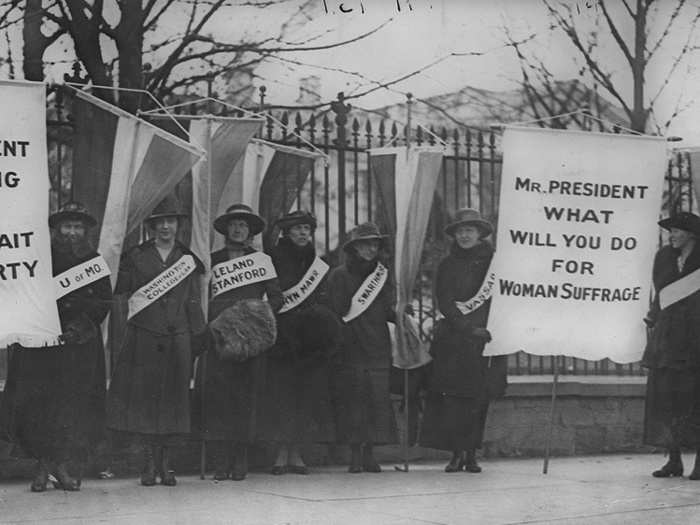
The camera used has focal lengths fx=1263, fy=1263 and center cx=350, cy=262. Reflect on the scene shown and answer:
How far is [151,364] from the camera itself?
8.80m

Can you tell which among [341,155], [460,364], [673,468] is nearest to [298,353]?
[460,364]

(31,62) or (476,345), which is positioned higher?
(31,62)

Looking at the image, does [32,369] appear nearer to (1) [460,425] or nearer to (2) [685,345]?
(1) [460,425]

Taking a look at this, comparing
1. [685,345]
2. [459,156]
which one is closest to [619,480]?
[685,345]

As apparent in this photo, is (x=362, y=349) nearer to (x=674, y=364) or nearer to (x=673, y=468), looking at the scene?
(x=674, y=364)

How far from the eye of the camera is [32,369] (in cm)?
841

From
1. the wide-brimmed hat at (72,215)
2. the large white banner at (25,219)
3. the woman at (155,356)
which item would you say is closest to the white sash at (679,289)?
the woman at (155,356)

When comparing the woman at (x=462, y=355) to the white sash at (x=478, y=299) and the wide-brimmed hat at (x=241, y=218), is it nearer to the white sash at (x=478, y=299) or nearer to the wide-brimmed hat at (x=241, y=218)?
the white sash at (x=478, y=299)

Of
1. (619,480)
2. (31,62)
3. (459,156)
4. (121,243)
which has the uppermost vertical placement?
(31,62)

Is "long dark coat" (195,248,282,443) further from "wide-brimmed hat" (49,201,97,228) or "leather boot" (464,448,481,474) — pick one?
"leather boot" (464,448,481,474)

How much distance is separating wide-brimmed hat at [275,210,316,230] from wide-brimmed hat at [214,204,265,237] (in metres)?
0.22

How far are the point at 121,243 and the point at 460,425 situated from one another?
305 centimetres

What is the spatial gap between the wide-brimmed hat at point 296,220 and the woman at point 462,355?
3.91ft

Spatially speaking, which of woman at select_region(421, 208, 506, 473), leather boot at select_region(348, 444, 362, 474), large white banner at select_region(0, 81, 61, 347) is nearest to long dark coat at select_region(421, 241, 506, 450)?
woman at select_region(421, 208, 506, 473)
